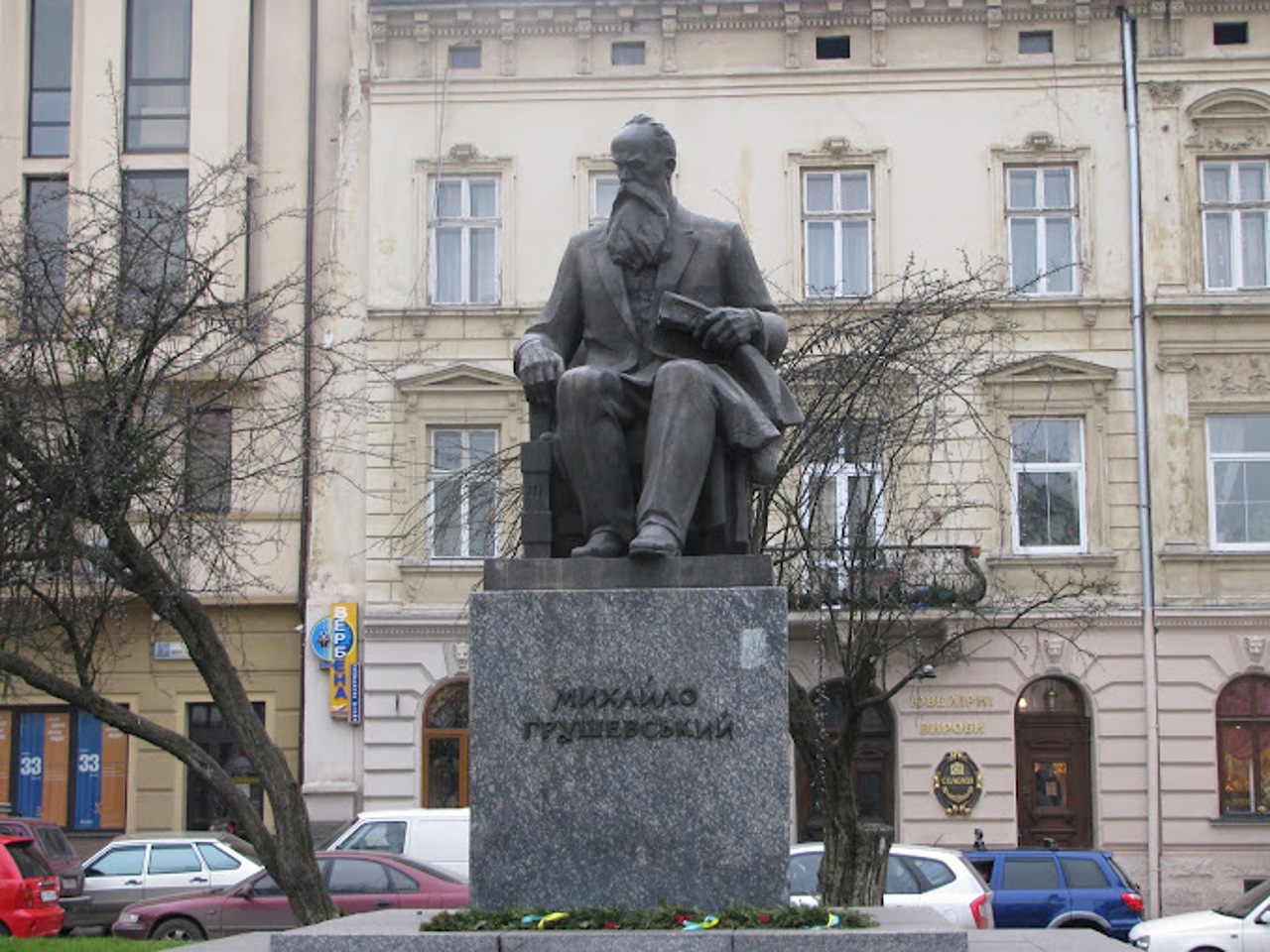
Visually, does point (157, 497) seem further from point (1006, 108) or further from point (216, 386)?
point (1006, 108)

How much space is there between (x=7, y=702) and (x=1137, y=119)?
18.8 m

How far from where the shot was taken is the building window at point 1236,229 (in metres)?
27.1

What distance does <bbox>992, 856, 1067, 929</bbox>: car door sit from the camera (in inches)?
753

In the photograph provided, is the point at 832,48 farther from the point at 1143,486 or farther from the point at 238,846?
the point at 238,846

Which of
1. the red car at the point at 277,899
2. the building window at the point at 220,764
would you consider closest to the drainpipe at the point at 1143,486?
the red car at the point at 277,899

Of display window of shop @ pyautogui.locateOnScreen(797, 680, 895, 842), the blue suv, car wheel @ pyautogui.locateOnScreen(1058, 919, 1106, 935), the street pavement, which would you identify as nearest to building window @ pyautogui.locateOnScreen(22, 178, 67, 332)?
the street pavement

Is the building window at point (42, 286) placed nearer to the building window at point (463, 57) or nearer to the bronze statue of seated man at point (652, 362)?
the bronze statue of seated man at point (652, 362)

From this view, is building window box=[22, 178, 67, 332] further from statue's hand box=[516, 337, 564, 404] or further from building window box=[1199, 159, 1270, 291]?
building window box=[1199, 159, 1270, 291]

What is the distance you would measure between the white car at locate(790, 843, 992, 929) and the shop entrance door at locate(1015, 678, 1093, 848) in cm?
948

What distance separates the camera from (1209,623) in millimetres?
26359

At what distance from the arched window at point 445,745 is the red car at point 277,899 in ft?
26.6

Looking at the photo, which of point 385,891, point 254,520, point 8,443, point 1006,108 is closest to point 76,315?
point 8,443

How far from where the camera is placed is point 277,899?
61.4ft

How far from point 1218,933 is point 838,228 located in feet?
44.5
